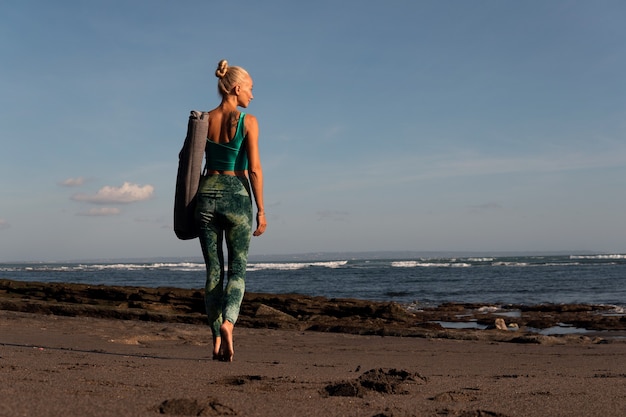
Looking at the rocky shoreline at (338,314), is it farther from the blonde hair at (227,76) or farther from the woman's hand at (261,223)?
the blonde hair at (227,76)

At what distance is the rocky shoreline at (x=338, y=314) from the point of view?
8.77m

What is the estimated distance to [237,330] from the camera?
27.6ft

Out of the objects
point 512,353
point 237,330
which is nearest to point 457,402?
point 512,353

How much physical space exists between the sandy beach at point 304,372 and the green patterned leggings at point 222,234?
1.56 ft

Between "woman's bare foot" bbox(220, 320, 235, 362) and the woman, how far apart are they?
6 cm

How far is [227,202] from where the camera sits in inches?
191

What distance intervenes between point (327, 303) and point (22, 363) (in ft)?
35.5

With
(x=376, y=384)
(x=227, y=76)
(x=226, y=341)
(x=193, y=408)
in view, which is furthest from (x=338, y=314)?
(x=193, y=408)

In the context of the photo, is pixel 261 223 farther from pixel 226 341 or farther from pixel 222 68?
pixel 222 68

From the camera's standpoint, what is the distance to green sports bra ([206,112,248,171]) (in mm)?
4926

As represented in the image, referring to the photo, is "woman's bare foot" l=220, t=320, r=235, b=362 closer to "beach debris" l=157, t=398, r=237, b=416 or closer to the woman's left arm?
the woman's left arm

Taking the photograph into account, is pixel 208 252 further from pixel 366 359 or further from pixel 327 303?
pixel 327 303

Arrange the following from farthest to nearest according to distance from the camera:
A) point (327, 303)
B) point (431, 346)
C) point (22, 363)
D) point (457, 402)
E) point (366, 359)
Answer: point (327, 303) < point (431, 346) < point (366, 359) < point (22, 363) < point (457, 402)

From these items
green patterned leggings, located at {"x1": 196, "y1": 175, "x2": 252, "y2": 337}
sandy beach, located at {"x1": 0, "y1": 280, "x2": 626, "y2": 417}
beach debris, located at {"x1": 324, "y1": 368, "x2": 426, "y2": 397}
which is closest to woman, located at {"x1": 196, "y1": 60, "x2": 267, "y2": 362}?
green patterned leggings, located at {"x1": 196, "y1": 175, "x2": 252, "y2": 337}
